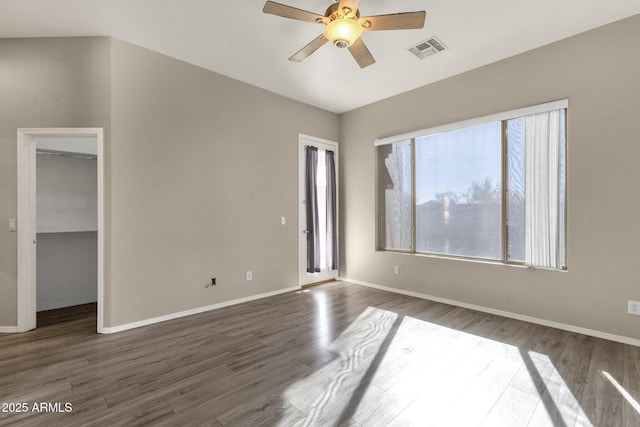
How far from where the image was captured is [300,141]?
4883 mm

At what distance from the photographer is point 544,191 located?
320 cm

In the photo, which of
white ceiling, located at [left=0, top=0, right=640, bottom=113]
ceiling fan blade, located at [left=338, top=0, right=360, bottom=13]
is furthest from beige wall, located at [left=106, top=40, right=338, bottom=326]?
ceiling fan blade, located at [left=338, top=0, right=360, bottom=13]

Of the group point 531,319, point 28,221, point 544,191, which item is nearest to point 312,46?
point 544,191

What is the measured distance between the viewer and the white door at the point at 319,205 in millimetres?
4877

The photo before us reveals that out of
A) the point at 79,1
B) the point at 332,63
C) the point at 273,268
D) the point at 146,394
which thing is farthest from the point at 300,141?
the point at 146,394

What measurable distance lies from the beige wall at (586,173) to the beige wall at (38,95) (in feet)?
14.3

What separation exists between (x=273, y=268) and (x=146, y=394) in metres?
2.54

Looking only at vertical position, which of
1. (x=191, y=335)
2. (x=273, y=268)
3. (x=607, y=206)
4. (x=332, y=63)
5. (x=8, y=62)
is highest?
(x=332, y=63)

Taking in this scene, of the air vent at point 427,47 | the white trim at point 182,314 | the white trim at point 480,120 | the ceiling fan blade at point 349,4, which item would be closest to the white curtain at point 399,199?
the white trim at point 480,120

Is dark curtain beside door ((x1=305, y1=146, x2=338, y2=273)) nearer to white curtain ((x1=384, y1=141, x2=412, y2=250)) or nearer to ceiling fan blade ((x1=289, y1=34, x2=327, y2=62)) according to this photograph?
white curtain ((x1=384, y1=141, x2=412, y2=250))

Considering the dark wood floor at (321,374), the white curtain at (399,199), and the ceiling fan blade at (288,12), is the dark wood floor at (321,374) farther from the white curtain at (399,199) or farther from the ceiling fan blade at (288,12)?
the ceiling fan blade at (288,12)

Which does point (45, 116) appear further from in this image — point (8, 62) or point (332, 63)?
point (332, 63)

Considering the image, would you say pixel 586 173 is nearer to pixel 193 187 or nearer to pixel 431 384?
pixel 431 384

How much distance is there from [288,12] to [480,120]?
278cm
